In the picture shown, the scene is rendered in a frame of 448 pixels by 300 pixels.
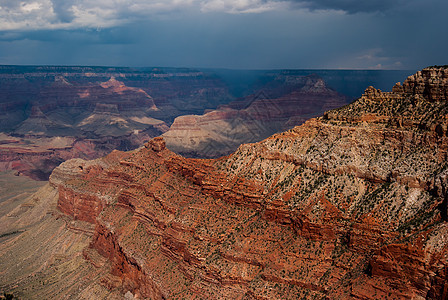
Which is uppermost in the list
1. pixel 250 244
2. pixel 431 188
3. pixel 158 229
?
pixel 431 188

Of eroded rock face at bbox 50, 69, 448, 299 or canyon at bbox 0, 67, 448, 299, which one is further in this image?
canyon at bbox 0, 67, 448, 299

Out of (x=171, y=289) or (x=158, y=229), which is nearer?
(x=171, y=289)

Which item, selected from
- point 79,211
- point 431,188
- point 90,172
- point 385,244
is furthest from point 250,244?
point 90,172

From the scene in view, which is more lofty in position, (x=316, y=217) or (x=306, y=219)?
(x=316, y=217)

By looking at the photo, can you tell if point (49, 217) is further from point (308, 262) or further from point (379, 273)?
point (379, 273)
